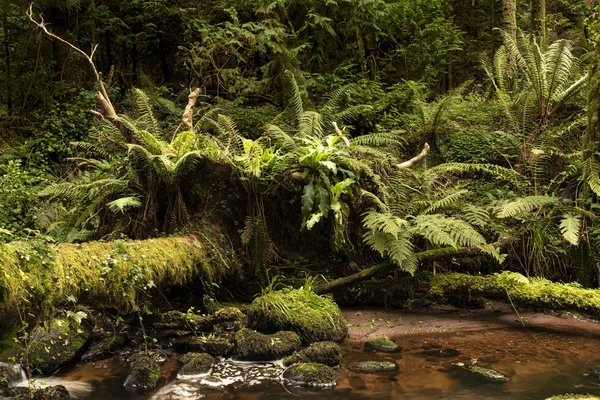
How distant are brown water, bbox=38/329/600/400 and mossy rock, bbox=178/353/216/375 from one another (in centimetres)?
12

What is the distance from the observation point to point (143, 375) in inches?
187

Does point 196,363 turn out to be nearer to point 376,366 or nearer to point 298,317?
point 298,317

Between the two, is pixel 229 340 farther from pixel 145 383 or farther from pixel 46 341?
pixel 46 341

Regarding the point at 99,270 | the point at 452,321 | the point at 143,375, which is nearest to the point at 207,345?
the point at 143,375

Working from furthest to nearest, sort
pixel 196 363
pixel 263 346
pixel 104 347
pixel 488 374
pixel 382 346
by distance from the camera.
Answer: pixel 382 346, pixel 104 347, pixel 263 346, pixel 196 363, pixel 488 374

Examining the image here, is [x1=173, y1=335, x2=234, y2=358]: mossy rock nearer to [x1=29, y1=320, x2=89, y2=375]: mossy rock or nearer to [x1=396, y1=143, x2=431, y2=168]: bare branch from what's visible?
[x1=29, y1=320, x2=89, y2=375]: mossy rock

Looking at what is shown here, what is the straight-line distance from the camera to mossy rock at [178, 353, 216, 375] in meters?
4.98

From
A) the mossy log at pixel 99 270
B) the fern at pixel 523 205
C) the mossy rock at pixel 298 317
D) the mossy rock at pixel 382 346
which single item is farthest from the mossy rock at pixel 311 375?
the fern at pixel 523 205

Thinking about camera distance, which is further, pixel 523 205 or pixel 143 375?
pixel 523 205

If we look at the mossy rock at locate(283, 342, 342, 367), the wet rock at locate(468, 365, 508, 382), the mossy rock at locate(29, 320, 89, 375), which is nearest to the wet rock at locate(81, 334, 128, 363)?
the mossy rock at locate(29, 320, 89, 375)

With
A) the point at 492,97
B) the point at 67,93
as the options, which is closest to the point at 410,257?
the point at 492,97

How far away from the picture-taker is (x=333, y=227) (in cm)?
675

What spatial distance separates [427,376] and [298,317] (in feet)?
4.90

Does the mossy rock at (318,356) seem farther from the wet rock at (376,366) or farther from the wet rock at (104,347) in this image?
the wet rock at (104,347)
